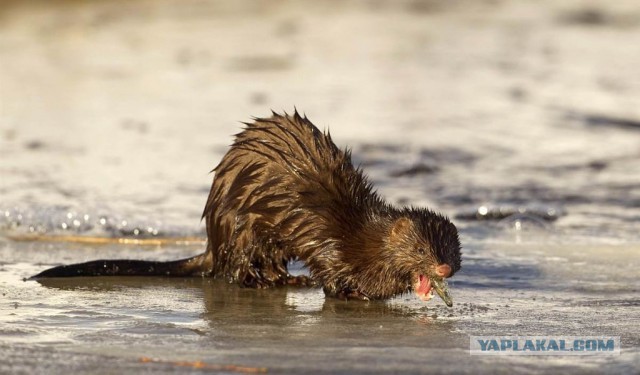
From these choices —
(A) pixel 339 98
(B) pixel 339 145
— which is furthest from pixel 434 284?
(A) pixel 339 98

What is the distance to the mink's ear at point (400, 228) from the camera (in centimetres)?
587

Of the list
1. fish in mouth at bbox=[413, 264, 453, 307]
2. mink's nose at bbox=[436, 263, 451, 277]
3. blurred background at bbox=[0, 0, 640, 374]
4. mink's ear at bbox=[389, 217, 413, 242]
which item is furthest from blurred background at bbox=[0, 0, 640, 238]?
mink's nose at bbox=[436, 263, 451, 277]

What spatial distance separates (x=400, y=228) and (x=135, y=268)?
138cm

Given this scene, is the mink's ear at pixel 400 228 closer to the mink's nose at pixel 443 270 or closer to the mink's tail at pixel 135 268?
the mink's nose at pixel 443 270

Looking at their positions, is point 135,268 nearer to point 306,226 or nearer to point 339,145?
point 306,226

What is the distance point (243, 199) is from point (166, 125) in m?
5.20

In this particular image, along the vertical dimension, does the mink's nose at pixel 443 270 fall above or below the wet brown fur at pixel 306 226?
below

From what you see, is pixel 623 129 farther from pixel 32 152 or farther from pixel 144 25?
pixel 144 25

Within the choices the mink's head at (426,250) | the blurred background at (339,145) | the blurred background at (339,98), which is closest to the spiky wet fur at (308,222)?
the mink's head at (426,250)

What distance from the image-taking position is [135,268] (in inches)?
250

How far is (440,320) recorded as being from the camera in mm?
5438

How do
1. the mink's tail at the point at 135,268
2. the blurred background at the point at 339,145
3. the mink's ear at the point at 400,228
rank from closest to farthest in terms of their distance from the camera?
the blurred background at the point at 339,145 → the mink's ear at the point at 400,228 → the mink's tail at the point at 135,268

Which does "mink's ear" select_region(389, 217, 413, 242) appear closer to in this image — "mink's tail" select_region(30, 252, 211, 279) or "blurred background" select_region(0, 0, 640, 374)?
"blurred background" select_region(0, 0, 640, 374)

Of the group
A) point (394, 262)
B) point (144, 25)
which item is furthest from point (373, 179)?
point (144, 25)
